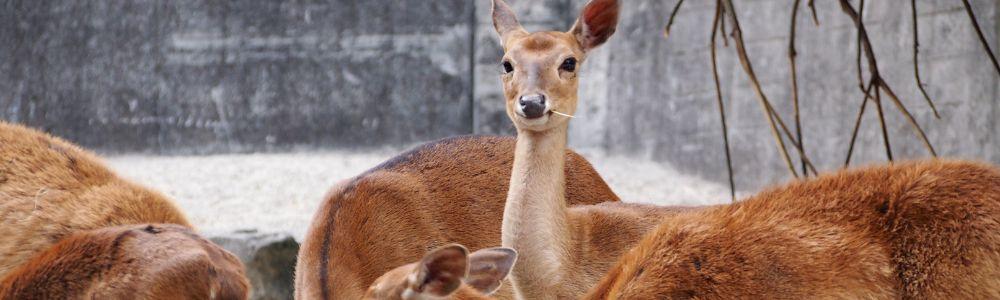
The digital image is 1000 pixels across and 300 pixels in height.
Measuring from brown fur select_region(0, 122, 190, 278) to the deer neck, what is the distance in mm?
950

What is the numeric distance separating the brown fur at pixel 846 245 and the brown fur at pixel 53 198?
1.67m

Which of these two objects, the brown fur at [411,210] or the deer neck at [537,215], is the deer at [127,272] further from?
the deer neck at [537,215]

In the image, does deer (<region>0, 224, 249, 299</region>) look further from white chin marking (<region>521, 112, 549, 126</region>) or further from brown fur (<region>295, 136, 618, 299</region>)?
white chin marking (<region>521, 112, 549, 126</region>)

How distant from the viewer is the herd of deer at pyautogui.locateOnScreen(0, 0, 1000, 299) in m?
2.12

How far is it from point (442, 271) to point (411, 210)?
1.24m

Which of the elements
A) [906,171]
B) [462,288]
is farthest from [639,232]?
[906,171]

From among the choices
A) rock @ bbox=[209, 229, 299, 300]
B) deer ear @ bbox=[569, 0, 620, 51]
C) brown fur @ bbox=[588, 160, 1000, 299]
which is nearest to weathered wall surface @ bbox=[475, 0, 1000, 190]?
deer ear @ bbox=[569, 0, 620, 51]

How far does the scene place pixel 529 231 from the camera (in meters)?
3.31

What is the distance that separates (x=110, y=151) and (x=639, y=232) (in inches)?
212

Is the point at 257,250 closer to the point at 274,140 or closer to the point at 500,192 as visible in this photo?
the point at 500,192

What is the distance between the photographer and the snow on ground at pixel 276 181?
6.77m

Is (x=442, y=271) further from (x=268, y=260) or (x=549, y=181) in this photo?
(x=268, y=260)

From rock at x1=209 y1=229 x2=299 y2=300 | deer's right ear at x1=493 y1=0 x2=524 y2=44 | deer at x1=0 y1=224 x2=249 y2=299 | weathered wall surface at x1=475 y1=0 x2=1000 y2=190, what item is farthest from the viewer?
weathered wall surface at x1=475 y1=0 x2=1000 y2=190

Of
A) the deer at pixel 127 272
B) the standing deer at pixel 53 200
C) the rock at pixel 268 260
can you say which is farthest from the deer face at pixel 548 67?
the rock at pixel 268 260
